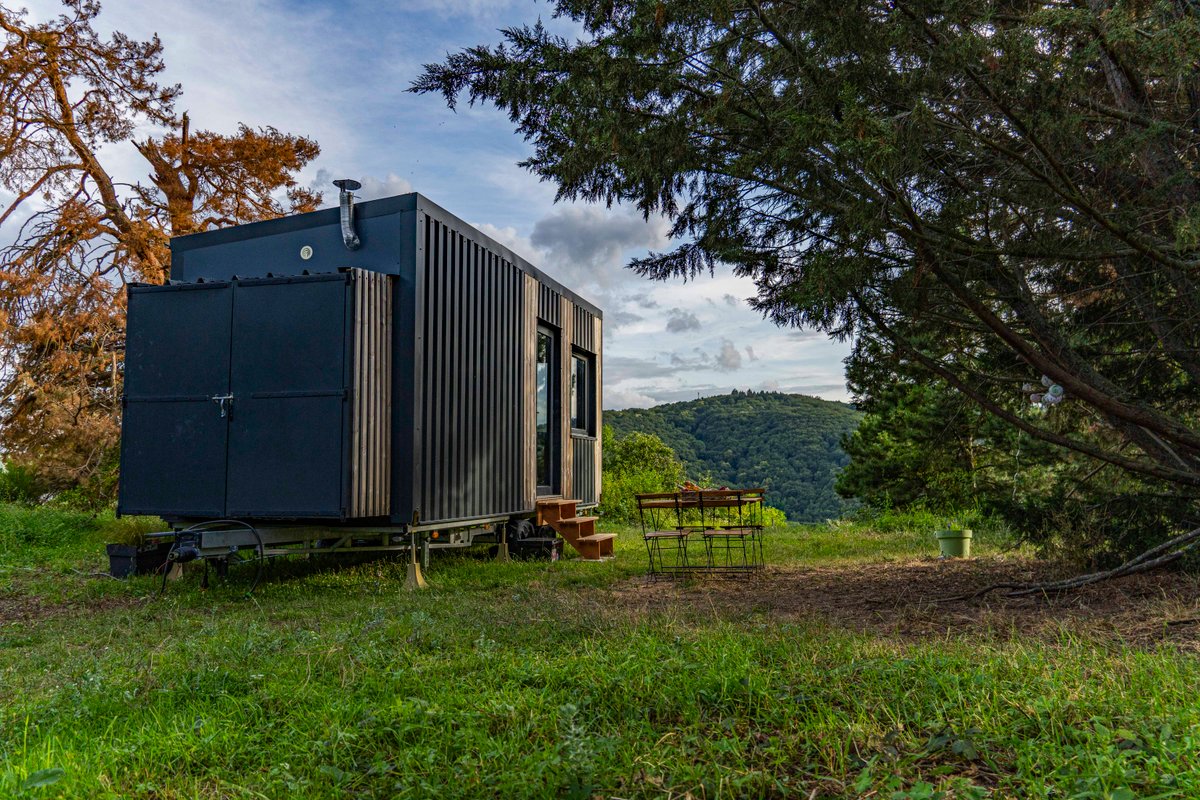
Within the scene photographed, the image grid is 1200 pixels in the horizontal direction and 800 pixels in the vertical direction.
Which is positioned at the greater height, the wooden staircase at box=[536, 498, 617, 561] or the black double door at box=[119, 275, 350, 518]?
the black double door at box=[119, 275, 350, 518]

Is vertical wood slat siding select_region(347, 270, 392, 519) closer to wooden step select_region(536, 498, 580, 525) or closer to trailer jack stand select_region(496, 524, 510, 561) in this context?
trailer jack stand select_region(496, 524, 510, 561)

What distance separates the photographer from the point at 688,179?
5.01 m

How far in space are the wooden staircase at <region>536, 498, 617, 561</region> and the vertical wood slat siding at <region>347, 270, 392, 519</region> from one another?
282 cm

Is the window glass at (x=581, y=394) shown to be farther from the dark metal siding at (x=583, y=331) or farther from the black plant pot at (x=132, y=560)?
the black plant pot at (x=132, y=560)

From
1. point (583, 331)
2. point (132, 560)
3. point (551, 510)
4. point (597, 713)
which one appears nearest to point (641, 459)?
point (583, 331)

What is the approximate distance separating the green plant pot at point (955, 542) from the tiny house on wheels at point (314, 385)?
4.90 metres

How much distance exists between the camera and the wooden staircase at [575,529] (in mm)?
8586

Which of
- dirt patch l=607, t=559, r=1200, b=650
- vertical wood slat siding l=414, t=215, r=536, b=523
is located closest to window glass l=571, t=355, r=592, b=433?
vertical wood slat siding l=414, t=215, r=536, b=523

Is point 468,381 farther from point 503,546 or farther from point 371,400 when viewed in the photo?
point 503,546

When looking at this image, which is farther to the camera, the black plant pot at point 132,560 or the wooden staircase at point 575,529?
the wooden staircase at point 575,529

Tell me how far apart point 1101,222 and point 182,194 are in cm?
1479

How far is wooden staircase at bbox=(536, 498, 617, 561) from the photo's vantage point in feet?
28.2

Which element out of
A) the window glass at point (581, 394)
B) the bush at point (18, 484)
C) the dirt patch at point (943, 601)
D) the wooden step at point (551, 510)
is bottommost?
the dirt patch at point (943, 601)

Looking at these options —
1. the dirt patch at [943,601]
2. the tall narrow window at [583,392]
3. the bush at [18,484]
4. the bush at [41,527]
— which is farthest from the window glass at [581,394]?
the bush at [18,484]
